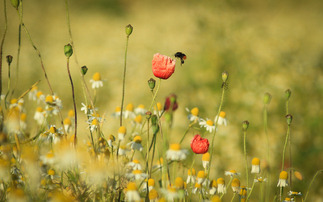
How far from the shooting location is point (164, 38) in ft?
8.23

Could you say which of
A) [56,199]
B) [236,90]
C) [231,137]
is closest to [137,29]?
[236,90]

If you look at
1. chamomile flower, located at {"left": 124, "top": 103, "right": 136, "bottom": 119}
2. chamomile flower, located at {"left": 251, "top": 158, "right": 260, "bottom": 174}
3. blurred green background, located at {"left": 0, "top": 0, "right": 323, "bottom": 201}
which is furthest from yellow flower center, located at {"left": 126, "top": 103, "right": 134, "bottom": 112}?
blurred green background, located at {"left": 0, "top": 0, "right": 323, "bottom": 201}

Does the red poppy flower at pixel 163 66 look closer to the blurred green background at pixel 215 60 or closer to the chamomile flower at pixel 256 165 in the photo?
the chamomile flower at pixel 256 165

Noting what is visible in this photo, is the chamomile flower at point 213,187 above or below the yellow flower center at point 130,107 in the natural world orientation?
below

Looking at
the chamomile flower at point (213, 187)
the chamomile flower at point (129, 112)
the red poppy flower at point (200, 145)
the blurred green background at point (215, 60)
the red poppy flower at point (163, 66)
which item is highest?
the blurred green background at point (215, 60)

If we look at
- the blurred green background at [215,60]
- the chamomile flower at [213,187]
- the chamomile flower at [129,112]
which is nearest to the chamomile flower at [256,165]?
the chamomile flower at [213,187]

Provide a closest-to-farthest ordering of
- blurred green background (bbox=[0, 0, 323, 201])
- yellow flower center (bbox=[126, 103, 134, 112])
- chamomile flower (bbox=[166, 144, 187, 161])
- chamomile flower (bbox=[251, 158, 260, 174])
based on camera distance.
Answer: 1. chamomile flower (bbox=[166, 144, 187, 161])
2. chamomile flower (bbox=[251, 158, 260, 174])
3. yellow flower center (bbox=[126, 103, 134, 112])
4. blurred green background (bbox=[0, 0, 323, 201])

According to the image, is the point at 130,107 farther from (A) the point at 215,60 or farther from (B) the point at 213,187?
(A) the point at 215,60

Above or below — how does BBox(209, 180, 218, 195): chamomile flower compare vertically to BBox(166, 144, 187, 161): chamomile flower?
below

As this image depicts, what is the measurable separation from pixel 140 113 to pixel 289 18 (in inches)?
93.0

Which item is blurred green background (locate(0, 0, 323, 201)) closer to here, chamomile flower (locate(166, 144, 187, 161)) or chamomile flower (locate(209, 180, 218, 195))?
chamomile flower (locate(209, 180, 218, 195))

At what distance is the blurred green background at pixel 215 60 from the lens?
1790 mm

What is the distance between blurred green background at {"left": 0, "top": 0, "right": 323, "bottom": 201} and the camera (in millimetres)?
1790

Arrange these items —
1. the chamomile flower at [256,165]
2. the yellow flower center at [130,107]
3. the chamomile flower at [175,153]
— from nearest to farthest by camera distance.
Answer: the chamomile flower at [175,153] < the chamomile flower at [256,165] < the yellow flower center at [130,107]
